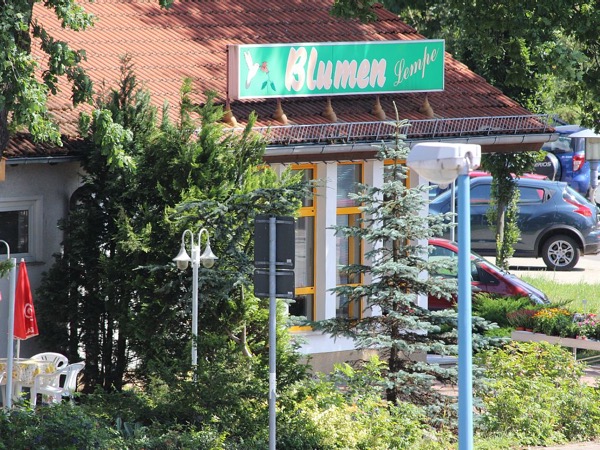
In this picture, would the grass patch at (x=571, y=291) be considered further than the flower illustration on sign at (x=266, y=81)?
Yes

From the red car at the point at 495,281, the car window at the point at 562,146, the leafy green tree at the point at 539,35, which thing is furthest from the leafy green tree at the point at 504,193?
the car window at the point at 562,146

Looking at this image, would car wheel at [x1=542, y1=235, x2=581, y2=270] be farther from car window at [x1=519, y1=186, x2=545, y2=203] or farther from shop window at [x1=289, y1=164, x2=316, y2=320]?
shop window at [x1=289, y1=164, x2=316, y2=320]

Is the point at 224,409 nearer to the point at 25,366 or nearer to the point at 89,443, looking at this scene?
the point at 89,443

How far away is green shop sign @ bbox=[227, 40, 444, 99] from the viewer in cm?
1698

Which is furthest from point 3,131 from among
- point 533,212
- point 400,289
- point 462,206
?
point 533,212

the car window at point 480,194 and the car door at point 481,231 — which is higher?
the car window at point 480,194

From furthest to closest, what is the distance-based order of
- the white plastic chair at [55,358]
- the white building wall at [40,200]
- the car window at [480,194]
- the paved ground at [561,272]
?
1. the car window at [480,194]
2. the paved ground at [561,272]
3. the white building wall at [40,200]
4. the white plastic chair at [55,358]

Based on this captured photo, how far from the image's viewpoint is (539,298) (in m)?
22.0

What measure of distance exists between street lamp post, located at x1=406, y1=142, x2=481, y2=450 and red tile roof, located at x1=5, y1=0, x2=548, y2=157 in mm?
7250

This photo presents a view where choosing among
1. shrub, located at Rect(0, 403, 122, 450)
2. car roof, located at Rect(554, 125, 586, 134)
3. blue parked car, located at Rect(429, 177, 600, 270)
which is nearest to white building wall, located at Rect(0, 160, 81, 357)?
shrub, located at Rect(0, 403, 122, 450)

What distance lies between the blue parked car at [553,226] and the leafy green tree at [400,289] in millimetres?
15425

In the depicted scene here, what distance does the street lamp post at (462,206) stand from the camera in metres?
9.64

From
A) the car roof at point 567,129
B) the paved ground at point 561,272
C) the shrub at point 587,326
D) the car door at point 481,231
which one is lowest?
the shrub at point 587,326

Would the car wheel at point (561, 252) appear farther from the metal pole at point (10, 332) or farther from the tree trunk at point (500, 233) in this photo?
the metal pole at point (10, 332)
